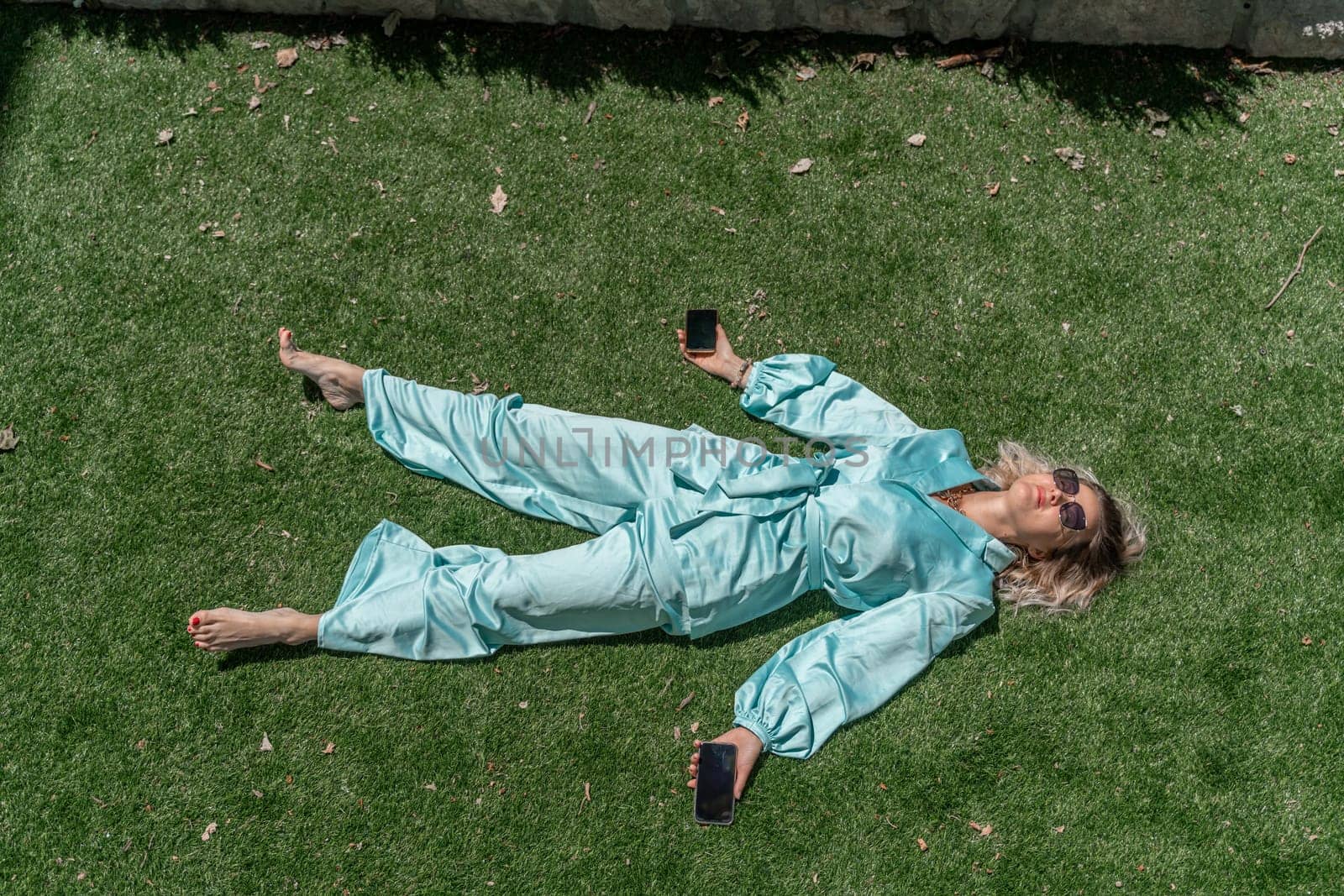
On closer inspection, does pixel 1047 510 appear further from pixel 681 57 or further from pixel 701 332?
pixel 681 57

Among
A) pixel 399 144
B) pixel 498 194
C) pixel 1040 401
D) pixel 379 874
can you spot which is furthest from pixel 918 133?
pixel 379 874

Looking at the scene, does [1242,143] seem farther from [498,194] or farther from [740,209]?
[498,194]

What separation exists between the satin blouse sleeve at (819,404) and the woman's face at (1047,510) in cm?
67

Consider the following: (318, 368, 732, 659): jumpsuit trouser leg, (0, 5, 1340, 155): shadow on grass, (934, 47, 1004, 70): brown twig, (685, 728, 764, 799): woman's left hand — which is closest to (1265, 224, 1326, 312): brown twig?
(0, 5, 1340, 155): shadow on grass

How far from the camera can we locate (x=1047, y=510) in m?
4.94

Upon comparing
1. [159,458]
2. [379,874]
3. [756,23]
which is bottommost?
[379,874]

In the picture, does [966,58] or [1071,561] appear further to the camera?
[966,58]

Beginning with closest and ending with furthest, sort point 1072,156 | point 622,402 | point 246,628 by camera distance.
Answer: point 246,628, point 622,402, point 1072,156

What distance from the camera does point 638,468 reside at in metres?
5.17

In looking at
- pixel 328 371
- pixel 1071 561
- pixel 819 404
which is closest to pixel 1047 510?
pixel 1071 561

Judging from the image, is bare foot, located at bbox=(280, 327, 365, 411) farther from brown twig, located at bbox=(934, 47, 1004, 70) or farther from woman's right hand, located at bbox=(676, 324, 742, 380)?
brown twig, located at bbox=(934, 47, 1004, 70)

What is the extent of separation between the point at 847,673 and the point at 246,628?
3110 mm

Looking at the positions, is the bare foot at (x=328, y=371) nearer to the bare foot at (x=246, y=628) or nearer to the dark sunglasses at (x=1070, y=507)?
the bare foot at (x=246, y=628)

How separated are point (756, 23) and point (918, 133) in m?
1.24
